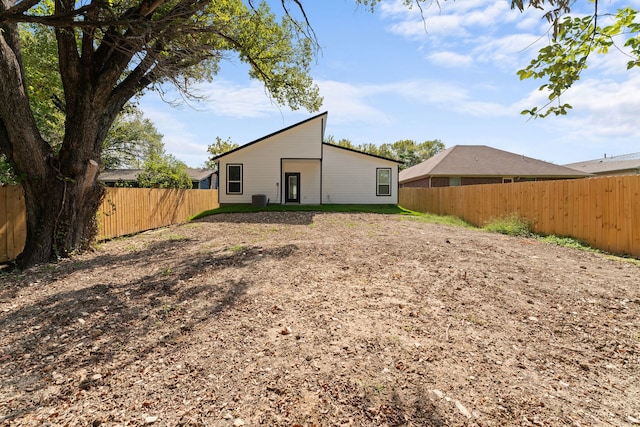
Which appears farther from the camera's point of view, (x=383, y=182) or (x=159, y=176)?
(x=383, y=182)

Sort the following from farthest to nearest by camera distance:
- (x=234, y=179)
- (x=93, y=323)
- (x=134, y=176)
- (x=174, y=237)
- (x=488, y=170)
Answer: (x=134, y=176) < (x=488, y=170) < (x=234, y=179) < (x=174, y=237) < (x=93, y=323)

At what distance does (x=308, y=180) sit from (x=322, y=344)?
55.9ft

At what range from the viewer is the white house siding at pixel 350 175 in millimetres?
19484

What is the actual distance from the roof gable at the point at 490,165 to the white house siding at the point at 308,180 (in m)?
8.00

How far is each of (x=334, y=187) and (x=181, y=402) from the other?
1770cm

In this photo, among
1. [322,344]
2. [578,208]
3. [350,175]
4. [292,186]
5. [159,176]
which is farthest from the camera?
[292,186]

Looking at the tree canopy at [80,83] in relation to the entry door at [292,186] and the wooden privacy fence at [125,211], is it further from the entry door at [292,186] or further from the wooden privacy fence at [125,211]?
the entry door at [292,186]

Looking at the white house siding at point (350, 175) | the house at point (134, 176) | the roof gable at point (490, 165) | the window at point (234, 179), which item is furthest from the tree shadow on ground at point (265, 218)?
the house at point (134, 176)

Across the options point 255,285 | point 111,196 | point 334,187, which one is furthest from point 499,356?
point 334,187

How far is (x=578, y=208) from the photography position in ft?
27.2

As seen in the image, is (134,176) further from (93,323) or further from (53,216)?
(93,323)

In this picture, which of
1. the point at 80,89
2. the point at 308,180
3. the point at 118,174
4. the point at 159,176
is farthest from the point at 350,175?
the point at 118,174

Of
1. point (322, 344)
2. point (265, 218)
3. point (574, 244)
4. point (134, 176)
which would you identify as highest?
point (134, 176)

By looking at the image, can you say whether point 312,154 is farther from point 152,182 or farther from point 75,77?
point 75,77
